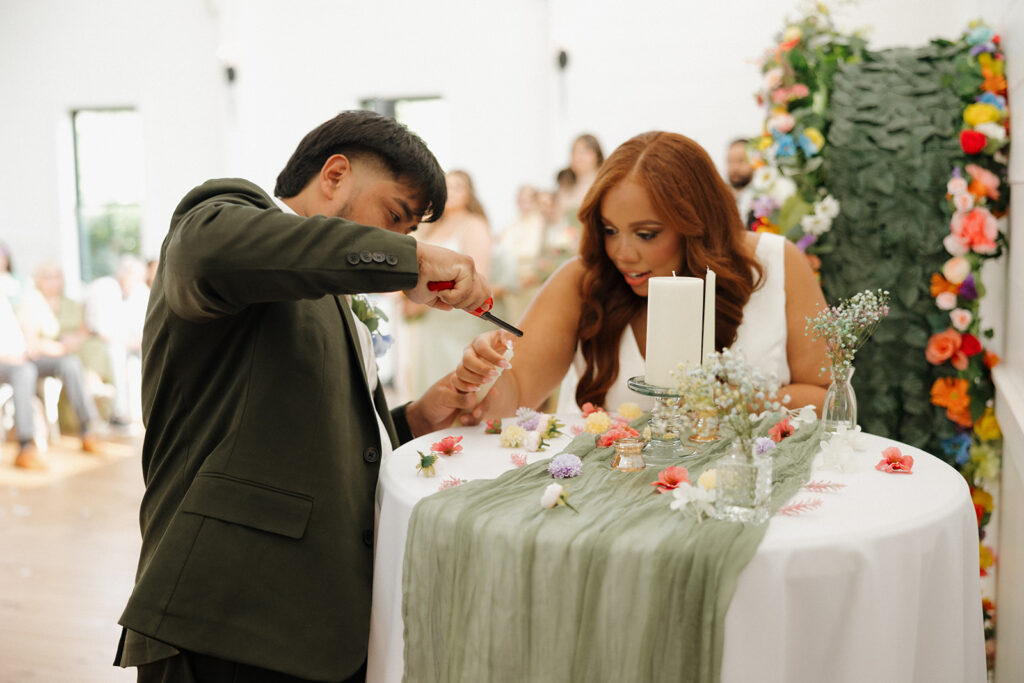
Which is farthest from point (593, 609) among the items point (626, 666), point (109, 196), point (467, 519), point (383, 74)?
point (109, 196)

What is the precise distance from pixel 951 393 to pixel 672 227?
134 centimetres

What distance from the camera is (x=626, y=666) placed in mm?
1146

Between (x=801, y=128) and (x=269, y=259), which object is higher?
(x=801, y=128)

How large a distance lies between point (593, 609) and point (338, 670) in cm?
54

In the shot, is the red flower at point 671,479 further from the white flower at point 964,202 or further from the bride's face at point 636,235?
the white flower at point 964,202

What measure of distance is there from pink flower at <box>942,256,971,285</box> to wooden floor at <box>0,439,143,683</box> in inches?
124

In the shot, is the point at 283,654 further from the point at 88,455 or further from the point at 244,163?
the point at 244,163

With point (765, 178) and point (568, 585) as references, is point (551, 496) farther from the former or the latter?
point (765, 178)

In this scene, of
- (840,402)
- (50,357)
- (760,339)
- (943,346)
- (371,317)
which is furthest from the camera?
(50,357)

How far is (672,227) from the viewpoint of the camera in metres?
2.30

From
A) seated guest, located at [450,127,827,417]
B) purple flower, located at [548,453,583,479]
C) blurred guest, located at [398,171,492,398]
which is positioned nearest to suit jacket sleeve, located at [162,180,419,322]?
purple flower, located at [548,453,583,479]

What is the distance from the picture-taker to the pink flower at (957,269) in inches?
112

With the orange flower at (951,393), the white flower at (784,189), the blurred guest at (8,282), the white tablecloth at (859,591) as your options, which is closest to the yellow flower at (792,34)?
the white flower at (784,189)

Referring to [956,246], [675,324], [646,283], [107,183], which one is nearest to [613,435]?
[675,324]
